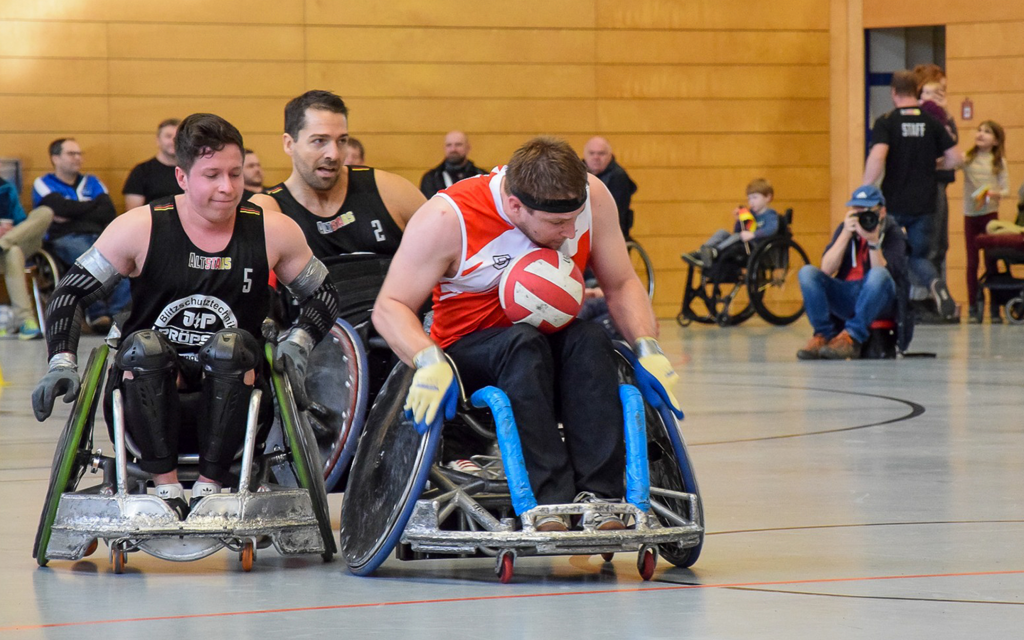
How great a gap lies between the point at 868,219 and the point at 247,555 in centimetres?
669

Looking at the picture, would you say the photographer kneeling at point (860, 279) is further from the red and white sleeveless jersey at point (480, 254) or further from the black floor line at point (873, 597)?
the black floor line at point (873, 597)

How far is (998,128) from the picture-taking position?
14156 millimetres

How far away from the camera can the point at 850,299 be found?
398 inches

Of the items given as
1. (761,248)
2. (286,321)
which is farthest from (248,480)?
(761,248)

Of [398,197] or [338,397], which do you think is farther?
[398,197]

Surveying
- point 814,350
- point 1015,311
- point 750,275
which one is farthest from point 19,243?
point 1015,311

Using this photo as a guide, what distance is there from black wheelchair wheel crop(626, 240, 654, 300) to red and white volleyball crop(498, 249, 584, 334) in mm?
9616

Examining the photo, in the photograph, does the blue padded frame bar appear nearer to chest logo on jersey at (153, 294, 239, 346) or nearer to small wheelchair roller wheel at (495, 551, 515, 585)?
small wheelchair roller wheel at (495, 551, 515, 585)

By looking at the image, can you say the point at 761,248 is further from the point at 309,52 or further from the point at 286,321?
the point at 286,321

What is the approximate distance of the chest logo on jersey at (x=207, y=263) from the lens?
3.97 metres

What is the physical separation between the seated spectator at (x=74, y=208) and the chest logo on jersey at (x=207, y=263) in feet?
31.0

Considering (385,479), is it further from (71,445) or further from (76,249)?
(76,249)

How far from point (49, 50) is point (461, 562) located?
40.1 ft

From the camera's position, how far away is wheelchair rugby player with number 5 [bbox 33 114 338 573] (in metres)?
3.74
